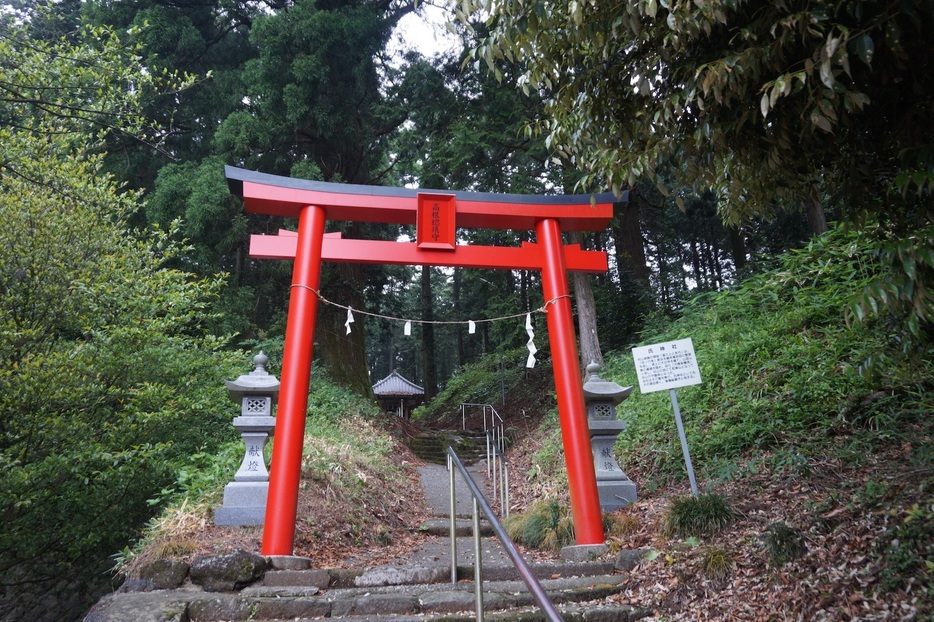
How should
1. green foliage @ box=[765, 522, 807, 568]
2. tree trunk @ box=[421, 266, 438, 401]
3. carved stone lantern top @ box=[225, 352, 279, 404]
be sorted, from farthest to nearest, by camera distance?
1. tree trunk @ box=[421, 266, 438, 401]
2. carved stone lantern top @ box=[225, 352, 279, 404]
3. green foliage @ box=[765, 522, 807, 568]

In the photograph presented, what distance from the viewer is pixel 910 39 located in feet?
8.33

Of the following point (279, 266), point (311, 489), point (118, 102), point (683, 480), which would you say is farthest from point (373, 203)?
point (279, 266)

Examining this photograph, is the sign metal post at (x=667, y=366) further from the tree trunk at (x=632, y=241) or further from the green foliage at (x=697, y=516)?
the tree trunk at (x=632, y=241)

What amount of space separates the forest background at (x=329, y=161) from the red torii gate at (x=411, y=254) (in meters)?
1.16

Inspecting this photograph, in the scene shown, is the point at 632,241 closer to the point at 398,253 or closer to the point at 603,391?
the point at 603,391

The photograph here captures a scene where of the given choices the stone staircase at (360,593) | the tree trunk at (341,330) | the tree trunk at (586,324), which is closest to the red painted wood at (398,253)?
the stone staircase at (360,593)

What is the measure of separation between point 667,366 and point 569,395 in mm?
913

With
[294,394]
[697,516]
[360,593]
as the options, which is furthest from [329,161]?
[697,516]

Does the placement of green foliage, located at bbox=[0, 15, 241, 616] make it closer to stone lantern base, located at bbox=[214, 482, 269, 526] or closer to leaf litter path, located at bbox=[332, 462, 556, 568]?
stone lantern base, located at bbox=[214, 482, 269, 526]

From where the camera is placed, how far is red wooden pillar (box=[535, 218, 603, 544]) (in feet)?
16.8

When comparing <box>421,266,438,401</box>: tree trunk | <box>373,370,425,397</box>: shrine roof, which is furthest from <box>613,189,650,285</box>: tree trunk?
<box>373,370,425,397</box>: shrine roof

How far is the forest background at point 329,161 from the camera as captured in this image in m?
2.70

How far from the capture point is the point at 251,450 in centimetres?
596

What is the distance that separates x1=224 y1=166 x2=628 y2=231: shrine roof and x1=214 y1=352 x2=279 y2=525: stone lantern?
5.53 feet
